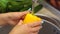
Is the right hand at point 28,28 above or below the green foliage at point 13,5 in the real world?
below

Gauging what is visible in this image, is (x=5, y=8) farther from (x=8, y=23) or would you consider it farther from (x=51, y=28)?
(x=51, y=28)

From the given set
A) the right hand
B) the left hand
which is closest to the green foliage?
the left hand

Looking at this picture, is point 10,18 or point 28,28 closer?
point 28,28

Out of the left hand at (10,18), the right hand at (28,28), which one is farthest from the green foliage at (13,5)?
the right hand at (28,28)

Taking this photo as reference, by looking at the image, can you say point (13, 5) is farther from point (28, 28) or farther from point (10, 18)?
point (28, 28)

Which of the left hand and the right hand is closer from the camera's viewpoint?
the right hand

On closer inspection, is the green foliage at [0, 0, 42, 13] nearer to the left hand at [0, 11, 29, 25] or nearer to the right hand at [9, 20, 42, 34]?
the left hand at [0, 11, 29, 25]

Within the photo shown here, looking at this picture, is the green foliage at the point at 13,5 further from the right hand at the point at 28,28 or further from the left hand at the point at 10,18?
the right hand at the point at 28,28

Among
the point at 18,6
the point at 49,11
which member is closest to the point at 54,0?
the point at 49,11

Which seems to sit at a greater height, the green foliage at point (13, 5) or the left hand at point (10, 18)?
the green foliage at point (13, 5)

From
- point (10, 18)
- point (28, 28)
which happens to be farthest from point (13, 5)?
point (28, 28)

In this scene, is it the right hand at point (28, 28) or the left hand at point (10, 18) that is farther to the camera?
the left hand at point (10, 18)
